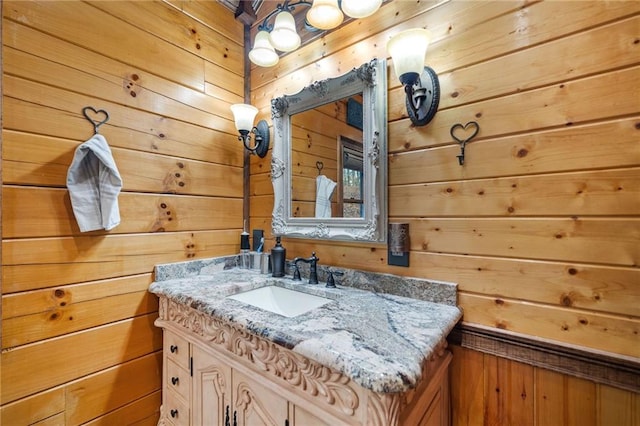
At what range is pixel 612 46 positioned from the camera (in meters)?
0.77

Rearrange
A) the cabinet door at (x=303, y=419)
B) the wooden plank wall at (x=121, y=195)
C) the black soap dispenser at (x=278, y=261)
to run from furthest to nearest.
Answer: the black soap dispenser at (x=278, y=261)
the wooden plank wall at (x=121, y=195)
the cabinet door at (x=303, y=419)

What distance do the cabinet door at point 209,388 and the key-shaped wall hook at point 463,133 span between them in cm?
117

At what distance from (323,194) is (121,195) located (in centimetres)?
93

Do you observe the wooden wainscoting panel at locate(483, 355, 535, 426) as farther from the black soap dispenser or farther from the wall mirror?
the black soap dispenser

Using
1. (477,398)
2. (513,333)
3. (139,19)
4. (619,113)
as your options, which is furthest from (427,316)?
(139,19)

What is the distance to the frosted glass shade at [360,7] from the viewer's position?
1.08 metres

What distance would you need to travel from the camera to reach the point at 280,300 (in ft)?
4.28

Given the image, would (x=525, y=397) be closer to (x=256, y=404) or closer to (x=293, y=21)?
(x=256, y=404)

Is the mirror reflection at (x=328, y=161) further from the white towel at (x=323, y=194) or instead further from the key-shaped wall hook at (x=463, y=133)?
the key-shaped wall hook at (x=463, y=133)

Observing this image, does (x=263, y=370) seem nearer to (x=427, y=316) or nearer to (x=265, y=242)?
(x=427, y=316)

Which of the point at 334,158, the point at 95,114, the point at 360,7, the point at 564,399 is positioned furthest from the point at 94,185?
the point at 564,399

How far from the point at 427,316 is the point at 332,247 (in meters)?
0.57

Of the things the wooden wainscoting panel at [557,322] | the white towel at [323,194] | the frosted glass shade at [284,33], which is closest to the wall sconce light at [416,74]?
the white towel at [323,194]

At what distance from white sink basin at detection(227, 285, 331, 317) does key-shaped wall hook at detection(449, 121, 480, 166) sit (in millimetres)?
807
